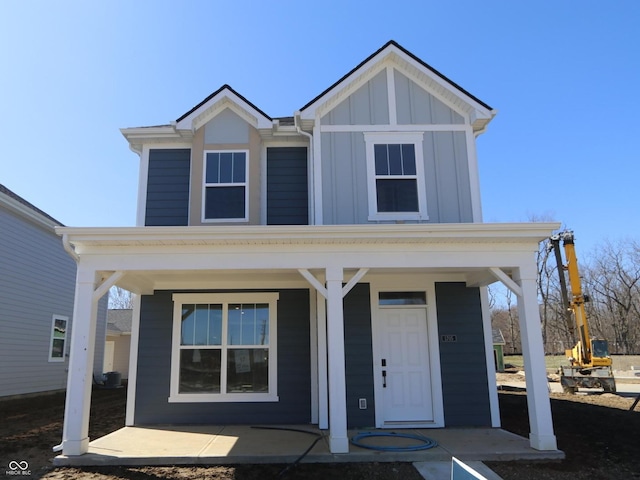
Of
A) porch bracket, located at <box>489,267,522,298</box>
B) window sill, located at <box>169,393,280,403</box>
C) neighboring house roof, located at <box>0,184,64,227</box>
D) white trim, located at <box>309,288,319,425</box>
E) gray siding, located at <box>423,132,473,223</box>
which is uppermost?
neighboring house roof, located at <box>0,184,64,227</box>

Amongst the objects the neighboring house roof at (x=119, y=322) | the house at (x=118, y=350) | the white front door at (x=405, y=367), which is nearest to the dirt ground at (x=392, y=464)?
the white front door at (x=405, y=367)

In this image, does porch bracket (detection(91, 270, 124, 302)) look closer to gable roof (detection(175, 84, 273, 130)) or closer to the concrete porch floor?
the concrete porch floor

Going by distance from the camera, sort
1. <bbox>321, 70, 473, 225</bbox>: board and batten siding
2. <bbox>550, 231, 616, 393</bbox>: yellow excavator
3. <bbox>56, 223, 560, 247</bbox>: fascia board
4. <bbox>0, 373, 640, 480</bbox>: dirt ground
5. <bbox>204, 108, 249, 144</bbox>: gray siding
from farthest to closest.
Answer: <bbox>550, 231, 616, 393</bbox>: yellow excavator, <bbox>204, 108, 249, 144</bbox>: gray siding, <bbox>321, 70, 473, 225</bbox>: board and batten siding, <bbox>56, 223, 560, 247</bbox>: fascia board, <bbox>0, 373, 640, 480</bbox>: dirt ground

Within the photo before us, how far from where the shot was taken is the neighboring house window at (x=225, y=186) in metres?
8.90

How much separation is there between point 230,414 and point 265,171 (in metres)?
4.63

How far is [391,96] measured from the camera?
9.07 m

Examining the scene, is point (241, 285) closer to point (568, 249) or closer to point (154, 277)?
point (154, 277)

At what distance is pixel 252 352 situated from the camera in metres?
8.77

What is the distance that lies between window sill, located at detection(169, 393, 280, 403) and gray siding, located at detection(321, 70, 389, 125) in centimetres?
523

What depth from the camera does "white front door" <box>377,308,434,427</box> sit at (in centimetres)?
832

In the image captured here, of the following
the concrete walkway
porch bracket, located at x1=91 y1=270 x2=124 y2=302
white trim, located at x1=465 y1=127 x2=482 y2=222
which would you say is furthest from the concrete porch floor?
white trim, located at x1=465 y1=127 x2=482 y2=222

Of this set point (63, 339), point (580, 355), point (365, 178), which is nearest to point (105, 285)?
point (365, 178)

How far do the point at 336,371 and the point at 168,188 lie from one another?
512 centimetres

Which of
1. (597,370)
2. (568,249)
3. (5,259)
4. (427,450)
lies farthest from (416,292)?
(5,259)
